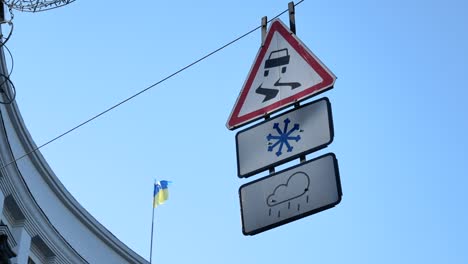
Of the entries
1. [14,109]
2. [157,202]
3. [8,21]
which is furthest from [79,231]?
[8,21]

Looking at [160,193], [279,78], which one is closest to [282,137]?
[279,78]

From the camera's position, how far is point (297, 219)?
728 cm

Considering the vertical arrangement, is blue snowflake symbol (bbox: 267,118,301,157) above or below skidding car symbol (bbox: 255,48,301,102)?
below

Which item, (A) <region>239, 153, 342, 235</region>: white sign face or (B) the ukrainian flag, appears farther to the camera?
(B) the ukrainian flag

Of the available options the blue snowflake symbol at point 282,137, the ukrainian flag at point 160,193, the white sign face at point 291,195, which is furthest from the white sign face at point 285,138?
the ukrainian flag at point 160,193

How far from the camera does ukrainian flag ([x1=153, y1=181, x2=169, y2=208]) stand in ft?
116

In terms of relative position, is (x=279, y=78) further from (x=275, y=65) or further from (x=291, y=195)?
(x=291, y=195)

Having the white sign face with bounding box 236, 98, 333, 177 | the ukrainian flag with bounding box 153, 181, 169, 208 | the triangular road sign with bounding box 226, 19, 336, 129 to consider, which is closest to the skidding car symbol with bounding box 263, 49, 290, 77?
the triangular road sign with bounding box 226, 19, 336, 129

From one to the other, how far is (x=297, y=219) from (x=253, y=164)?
795mm

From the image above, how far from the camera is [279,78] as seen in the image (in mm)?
8227

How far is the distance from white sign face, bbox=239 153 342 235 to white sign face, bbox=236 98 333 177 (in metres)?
0.15

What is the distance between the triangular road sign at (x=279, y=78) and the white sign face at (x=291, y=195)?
733mm

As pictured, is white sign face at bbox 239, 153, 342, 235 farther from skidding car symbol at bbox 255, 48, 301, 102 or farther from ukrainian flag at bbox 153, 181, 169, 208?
ukrainian flag at bbox 153, 181, 169, 208

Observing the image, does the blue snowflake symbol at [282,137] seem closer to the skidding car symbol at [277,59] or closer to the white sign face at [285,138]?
the white sign face at [285,138]
